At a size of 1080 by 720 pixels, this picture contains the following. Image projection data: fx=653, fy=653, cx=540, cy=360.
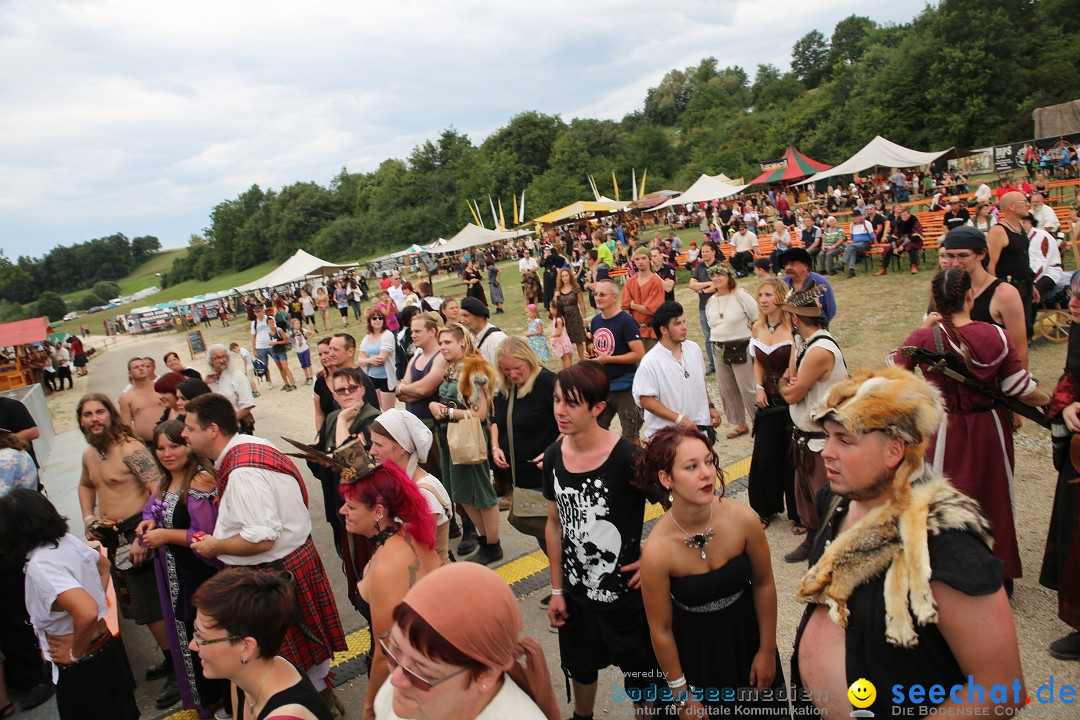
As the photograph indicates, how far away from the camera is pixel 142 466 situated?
4.65 m

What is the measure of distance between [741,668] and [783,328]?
3.05 m

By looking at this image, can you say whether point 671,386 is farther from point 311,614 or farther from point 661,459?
point 311,614

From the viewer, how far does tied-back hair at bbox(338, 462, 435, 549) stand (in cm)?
276

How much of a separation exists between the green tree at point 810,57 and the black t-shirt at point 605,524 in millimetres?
114798

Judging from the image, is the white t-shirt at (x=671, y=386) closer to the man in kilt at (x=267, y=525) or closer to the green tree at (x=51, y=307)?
the man in kilt at (x=267, y=525)

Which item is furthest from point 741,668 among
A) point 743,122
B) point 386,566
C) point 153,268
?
point 153,268

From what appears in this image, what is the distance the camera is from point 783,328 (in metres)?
5.00

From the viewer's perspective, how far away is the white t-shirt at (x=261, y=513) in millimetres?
3396

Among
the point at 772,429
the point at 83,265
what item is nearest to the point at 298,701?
the point at 772,429

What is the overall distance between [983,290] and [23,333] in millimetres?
29497

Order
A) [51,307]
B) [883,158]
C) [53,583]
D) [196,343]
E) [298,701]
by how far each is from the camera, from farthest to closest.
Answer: [51,307], [883,158], [196,343], [53,583], [298,701]

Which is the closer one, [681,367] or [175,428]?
[175,428]

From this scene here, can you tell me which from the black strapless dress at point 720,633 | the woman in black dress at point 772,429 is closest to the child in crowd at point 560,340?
the woman in black dress at point 772,429

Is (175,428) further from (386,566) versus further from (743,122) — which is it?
(743,122)
